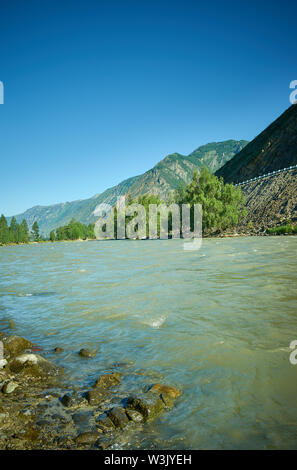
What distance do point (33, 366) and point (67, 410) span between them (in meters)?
1.54

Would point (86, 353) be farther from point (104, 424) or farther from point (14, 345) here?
point (104, 424)

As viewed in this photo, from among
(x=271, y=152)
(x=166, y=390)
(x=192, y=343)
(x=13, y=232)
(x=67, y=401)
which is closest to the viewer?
(x=67, y=401)

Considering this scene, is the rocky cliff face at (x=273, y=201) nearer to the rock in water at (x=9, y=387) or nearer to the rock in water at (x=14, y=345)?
the rock in water at (x=14, y=345)

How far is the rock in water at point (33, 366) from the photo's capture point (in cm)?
483

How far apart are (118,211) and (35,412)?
10030cm

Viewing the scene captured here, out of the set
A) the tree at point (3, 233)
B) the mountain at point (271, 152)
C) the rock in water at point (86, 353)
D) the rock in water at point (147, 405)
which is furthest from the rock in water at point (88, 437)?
the tree at point (3, 233)

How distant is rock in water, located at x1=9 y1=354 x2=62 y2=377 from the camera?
4.83 meters

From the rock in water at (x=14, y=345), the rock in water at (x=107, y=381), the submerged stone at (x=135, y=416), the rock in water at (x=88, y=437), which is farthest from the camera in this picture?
the rock in water at (x=14, y=345)

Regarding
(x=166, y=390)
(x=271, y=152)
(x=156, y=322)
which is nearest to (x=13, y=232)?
(x=271, y=152)

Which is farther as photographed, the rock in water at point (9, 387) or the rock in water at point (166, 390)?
the rock in water at point (9, 387)

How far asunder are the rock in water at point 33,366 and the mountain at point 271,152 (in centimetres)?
8920

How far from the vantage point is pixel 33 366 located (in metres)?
4.89

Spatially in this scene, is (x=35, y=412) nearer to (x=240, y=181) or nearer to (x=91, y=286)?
(x=91, y=286)

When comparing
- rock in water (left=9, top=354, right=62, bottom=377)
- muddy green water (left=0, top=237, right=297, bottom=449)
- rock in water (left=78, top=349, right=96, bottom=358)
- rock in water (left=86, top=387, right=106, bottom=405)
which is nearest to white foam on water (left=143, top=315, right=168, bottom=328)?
muddy green water (left=0, top=237, right=297, bottom=449)
